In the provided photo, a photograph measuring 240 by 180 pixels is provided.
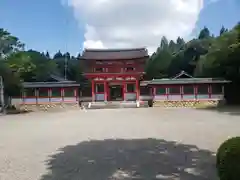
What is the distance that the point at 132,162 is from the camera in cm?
676

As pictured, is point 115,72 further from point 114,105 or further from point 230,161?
point 230,161

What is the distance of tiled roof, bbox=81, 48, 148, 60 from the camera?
114ft

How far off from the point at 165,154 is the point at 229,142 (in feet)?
12.2

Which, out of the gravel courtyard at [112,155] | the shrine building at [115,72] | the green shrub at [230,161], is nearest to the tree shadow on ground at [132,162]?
the gravel courtyard at [112,155]

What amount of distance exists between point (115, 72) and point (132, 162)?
Answer: 28.1m

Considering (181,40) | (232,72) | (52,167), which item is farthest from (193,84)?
(181,40)

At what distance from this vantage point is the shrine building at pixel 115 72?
33.5 meters

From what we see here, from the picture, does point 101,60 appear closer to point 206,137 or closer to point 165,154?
point 206,137

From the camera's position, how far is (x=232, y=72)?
1109 inches

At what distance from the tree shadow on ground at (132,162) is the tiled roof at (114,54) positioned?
26172 mm

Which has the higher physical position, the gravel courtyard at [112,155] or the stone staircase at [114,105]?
the stone staircase at [114,105]

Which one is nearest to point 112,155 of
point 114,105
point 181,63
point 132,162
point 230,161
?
point 132,162

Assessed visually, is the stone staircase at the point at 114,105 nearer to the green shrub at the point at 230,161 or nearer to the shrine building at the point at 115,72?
the shrine building at the point at 115,72

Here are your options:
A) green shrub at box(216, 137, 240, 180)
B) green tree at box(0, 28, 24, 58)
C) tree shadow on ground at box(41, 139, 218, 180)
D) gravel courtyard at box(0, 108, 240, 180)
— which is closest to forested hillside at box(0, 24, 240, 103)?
green tree at box(0, 28, 24, 58)
